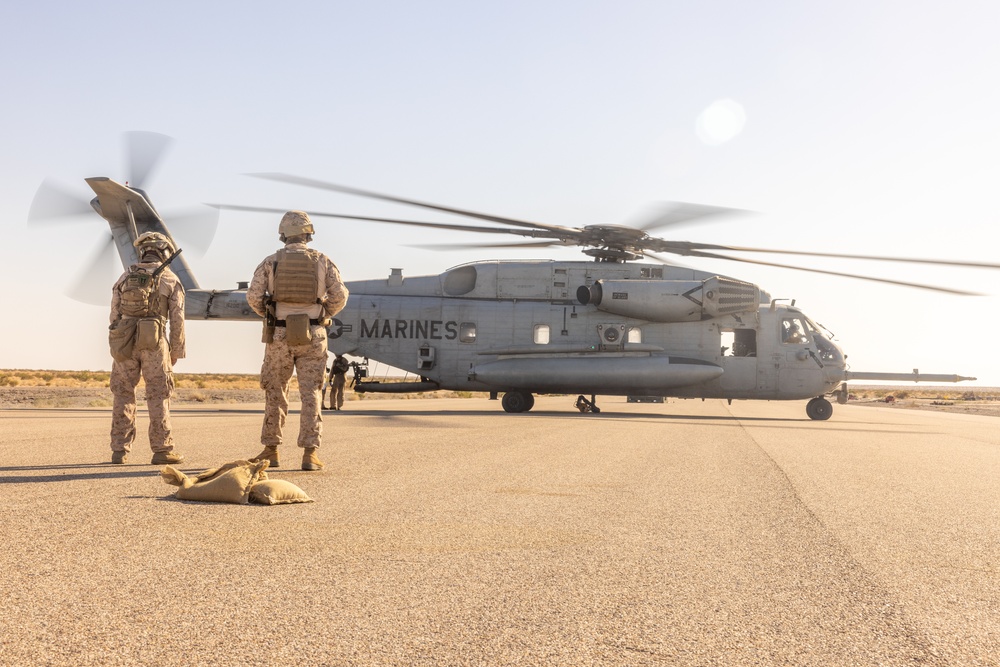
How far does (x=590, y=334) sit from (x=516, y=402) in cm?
248

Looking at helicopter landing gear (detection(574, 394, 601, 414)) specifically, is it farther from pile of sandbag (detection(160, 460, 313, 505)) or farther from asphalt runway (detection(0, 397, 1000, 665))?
pile of sandbag (detection(160, 460, 313, 505))

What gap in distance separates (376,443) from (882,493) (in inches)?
205

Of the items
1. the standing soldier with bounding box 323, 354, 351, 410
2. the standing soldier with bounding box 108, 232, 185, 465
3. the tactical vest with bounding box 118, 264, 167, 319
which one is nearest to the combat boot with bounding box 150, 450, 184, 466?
the standing soldier with bounding box 108, 232, 185, 465

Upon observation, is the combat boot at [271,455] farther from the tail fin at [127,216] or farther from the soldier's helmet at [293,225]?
the tail fin at [127,216]

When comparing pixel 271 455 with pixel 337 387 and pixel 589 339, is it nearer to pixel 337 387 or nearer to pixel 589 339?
pixel 337 387

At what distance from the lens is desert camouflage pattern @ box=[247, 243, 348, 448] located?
678 centimetres

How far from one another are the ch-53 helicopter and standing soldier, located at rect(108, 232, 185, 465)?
43.2ft

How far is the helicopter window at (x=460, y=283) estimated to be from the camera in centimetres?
2158

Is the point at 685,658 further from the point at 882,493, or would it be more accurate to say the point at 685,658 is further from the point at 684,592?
the point at 882,493

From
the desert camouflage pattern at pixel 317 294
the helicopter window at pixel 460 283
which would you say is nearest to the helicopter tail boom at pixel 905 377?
the helicopter window at pixel 460 283

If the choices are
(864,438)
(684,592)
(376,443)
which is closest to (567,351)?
(864,438)

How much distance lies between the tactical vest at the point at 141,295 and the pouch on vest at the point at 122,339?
0.11 metres

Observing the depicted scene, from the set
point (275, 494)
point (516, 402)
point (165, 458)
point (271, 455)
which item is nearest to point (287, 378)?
point (271, 455)

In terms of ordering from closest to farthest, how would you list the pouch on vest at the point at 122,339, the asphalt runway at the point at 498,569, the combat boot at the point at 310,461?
1. the asphalt runway at the point at 498,569
2. the combat boot at the point at 310,461
3. the pouch on vest at the point at 122,339
